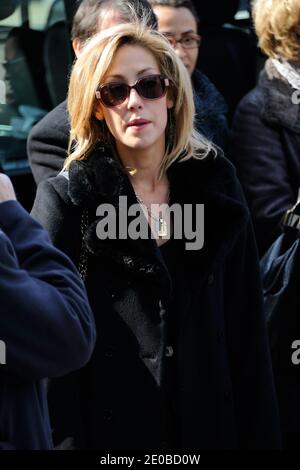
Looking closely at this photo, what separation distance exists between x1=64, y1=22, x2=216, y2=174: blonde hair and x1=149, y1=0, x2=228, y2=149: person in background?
768mm

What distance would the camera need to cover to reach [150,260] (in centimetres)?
264

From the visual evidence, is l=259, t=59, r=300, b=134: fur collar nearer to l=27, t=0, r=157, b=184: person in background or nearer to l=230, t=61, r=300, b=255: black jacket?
l=230, t=61, r=300, b=255: black jacket

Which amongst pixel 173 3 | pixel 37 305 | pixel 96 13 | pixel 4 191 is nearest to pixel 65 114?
pixel 96 13

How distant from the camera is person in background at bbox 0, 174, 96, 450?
1.92 m

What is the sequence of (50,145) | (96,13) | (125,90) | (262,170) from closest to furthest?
(125,90) → (50,145) → (96,13) → (262,170)

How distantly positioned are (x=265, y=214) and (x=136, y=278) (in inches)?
37.2

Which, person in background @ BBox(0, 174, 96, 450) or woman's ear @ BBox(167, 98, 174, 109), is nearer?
person in background @ BBox(0, 174, 96, 450)

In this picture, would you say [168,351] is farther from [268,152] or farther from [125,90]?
[268,152]

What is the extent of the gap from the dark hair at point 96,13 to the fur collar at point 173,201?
2.13ft

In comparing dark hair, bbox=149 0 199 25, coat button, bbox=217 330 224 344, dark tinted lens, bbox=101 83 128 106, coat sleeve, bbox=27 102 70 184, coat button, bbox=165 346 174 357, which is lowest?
coat button, bbox=165 346 174 357

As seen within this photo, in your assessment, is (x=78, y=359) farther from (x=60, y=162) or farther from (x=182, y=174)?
(x=60, y=162)

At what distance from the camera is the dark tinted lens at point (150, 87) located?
2738 millimetres

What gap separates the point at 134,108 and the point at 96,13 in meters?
0.74

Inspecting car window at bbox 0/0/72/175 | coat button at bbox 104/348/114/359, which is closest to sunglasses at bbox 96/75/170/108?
coat button at bbox 104/348/114/359
